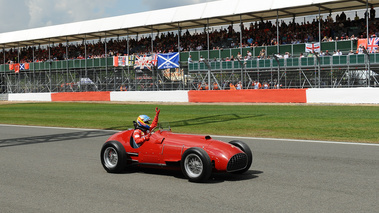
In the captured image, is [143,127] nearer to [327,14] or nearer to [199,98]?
[199,98]

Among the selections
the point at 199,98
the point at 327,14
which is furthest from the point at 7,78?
the point at 327,14

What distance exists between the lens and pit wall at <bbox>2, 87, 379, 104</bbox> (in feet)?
77.5

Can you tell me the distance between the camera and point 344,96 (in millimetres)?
23891

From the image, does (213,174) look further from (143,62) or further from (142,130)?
(143,62)

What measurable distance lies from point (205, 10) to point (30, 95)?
2034 cm

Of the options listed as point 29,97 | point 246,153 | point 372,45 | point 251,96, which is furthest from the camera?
point 29,97

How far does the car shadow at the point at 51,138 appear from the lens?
1236cm

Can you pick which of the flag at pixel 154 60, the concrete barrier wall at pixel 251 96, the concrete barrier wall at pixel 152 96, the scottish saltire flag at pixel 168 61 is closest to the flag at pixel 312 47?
the concrete barrier wall at pixel 251 96

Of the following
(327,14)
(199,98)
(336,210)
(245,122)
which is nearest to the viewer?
(336,210)

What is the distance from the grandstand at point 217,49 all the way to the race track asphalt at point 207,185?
17601mm

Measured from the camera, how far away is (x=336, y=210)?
503cm

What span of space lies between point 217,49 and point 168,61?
12.5 feet

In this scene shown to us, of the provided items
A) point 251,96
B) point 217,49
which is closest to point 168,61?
point 217,49

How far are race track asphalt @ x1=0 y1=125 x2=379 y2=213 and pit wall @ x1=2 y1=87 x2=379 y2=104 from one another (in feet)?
47.6
